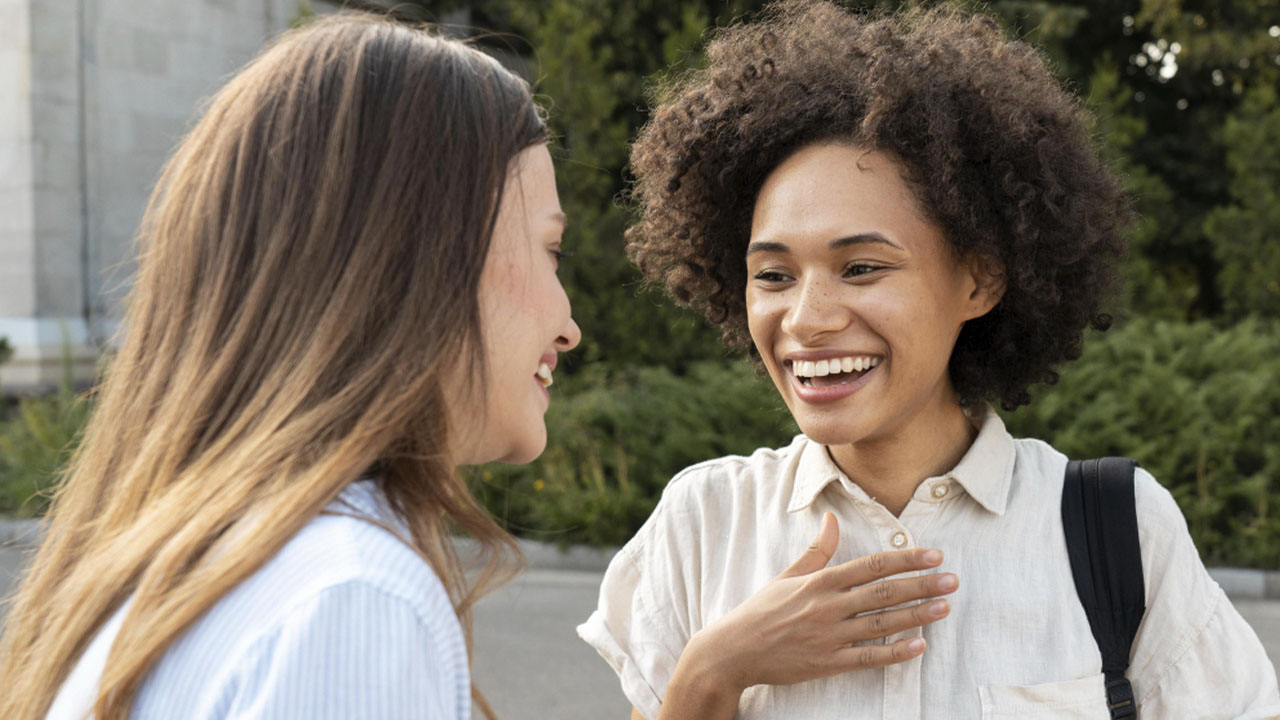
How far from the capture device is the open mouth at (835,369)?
75.0 inches

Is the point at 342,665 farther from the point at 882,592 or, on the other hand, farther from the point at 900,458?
the point at 900,458

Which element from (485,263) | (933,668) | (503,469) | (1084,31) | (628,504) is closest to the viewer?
(485,263)

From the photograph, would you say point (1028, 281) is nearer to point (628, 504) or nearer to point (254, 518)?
point (254, 518)

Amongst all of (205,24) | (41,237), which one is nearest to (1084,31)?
(205,24)

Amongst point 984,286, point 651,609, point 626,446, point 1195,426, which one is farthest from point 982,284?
point 626,446

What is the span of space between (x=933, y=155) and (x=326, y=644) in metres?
1.26

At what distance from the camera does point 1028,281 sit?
6.68ft

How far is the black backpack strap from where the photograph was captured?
1.79m

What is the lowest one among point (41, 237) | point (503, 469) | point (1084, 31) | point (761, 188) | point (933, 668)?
point (41, 237)

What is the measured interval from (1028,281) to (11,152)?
13134 mm

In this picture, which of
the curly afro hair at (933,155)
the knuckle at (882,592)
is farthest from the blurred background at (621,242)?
the knuckle at (882,592)

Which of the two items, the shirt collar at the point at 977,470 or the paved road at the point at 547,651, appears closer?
the shirt collar at the point at 977,470

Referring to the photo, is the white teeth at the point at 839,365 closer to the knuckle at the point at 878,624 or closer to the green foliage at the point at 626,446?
the knuckle at the point at 878,624

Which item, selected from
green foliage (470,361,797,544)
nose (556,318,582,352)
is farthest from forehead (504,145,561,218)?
green foliage (470,361,797,544)
